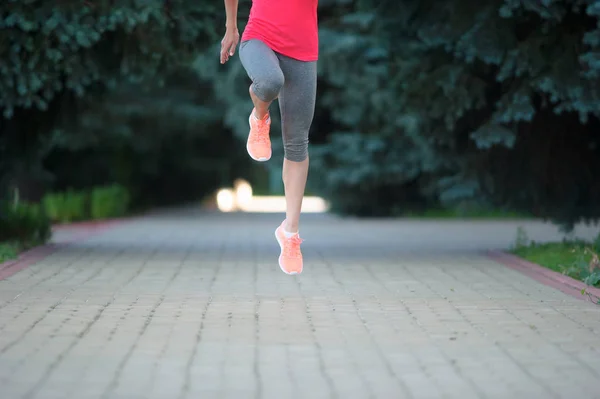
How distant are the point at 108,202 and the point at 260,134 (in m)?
25.9

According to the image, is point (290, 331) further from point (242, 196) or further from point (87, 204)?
point (242, 196)

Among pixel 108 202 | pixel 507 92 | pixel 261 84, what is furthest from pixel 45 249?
pixel 108 202

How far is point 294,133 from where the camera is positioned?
347 inches

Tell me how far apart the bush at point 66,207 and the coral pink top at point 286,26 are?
2262cm

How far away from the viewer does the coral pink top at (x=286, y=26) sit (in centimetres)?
848

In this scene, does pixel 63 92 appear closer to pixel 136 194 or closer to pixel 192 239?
pixel 192 239

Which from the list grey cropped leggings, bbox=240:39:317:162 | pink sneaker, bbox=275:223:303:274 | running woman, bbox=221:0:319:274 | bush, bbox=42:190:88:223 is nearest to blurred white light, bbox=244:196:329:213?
bush, bbox=42:190:88:223

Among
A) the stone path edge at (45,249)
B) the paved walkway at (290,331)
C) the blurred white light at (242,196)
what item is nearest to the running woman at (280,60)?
the paved walkway at (290,331)

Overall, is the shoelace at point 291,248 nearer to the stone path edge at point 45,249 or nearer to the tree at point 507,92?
the stone path edge at point 45,249

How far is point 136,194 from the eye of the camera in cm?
4012

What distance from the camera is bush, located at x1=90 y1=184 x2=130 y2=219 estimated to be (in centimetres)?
3325

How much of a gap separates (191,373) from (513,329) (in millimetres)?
2816

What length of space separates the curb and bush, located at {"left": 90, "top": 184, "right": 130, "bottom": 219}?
57.7 ft

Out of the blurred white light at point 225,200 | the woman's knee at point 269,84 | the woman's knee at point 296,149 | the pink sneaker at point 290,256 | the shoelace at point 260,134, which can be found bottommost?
the blurred white light at point 225,200
